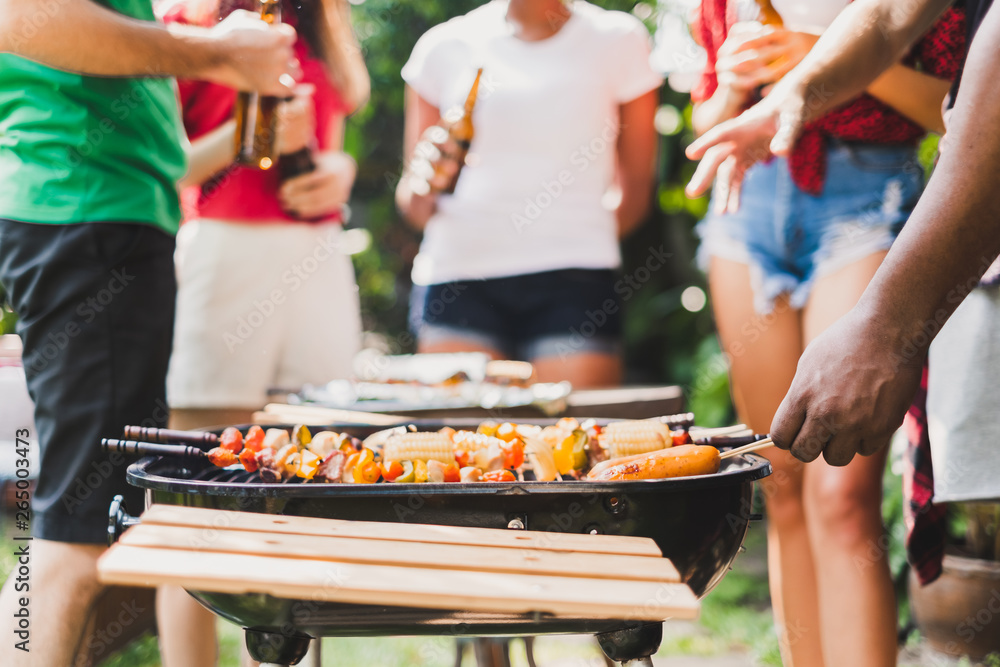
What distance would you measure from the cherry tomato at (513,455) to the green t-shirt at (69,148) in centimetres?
96

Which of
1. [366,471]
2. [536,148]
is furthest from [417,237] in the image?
[366,471]

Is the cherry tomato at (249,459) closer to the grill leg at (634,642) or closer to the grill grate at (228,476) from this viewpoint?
the grill grate at (228,476)

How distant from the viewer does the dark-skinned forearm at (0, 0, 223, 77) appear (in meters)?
1.57

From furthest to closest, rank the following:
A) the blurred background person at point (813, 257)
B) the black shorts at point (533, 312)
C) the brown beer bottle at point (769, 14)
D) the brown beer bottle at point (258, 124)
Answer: the black shorts at point (533, 312)
the brown beer bottle at point (258, 124)
the brown beer bottle at point (769, 14)
the blurred background person at point (813, 257)

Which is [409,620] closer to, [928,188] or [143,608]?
[928,188]

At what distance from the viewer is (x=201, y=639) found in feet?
6.56

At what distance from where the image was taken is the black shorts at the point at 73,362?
64.5 inches

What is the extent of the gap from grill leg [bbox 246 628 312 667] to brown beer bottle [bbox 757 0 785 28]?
170cm

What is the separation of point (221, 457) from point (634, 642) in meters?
0.75

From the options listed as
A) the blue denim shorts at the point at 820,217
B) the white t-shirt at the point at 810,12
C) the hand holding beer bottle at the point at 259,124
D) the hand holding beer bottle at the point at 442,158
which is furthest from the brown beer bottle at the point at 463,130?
the white t-shirt at the point at 810,12

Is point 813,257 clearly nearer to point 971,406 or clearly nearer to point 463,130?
point 971,406

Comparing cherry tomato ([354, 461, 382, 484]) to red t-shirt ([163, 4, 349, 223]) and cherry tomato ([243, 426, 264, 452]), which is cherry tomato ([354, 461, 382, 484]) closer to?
cherry tomato ([243, 426, 264, 452])

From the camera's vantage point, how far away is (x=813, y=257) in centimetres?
191

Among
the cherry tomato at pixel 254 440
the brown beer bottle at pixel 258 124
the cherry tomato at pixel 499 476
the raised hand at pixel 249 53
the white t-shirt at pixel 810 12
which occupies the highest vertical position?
the white t-shirt at pixel 810 12
